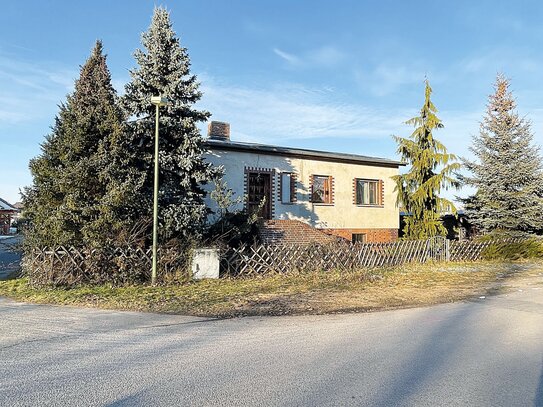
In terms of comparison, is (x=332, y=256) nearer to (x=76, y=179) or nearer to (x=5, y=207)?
(x=76, y=179)

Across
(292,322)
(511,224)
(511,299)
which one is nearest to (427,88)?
(511,224)

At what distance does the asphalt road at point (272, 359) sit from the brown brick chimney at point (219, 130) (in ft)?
53.1

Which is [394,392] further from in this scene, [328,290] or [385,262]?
[385,262]

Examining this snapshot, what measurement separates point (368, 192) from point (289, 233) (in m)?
6.97

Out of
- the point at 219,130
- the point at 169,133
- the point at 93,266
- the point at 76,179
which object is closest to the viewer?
the point at 93,266

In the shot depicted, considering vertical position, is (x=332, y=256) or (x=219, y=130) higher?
(x=219, y=130)

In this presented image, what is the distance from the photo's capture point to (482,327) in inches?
299

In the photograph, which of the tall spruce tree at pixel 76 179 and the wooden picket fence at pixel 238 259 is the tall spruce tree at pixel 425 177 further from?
the tall spruce tree at pixel 76 179

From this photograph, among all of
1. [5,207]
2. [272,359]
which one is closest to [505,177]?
[272,359]

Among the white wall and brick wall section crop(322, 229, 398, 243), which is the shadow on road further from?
brick wall section crop(322, 229, 398, 243)

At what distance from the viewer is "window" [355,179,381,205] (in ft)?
80.1

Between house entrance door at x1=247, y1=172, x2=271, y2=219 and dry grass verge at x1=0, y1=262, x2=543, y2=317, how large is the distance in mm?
7192

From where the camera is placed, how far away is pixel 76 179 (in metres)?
12.4

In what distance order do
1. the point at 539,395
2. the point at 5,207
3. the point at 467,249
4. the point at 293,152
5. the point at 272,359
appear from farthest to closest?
1. the point at 5,207
2. the point at 293,152
3. the point at 467,249
4. the point at 272,359
5. the point at 539,395
